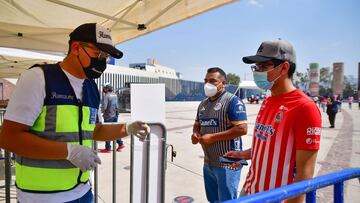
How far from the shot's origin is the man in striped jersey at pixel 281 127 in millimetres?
1575

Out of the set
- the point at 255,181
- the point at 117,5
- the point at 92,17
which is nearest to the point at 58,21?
the point at 92,17

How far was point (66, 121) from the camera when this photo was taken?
1586 millimetres

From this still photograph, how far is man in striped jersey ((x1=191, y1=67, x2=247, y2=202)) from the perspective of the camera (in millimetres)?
2729

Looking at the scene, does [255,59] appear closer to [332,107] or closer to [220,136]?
[220,136]

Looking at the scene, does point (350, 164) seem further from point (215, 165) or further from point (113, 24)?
point (113, 24)

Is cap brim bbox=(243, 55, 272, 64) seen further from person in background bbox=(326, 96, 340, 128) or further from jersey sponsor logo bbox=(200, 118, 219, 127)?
person in background bbox=(326, 96, 340, 128)

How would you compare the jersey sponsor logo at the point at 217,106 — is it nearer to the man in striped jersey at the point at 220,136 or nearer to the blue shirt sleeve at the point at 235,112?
the man in striped jersey at the point at 220,136

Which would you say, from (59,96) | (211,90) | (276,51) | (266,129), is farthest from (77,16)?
(266,129)

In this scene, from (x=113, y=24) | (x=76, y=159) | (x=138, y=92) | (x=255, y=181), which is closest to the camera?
(x=76, y=159)

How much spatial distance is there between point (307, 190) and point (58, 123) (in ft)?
4.45

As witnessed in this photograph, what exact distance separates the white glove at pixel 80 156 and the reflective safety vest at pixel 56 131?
3.1 inches

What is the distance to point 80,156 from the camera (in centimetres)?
157

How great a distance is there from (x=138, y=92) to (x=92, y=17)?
261 cm

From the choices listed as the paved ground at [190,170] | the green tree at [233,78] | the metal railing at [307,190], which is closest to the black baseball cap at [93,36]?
the metal railing at [307,190]
